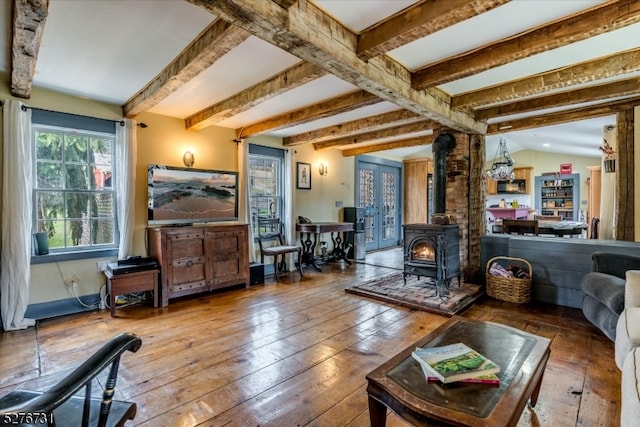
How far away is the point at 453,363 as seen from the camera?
1439 mm

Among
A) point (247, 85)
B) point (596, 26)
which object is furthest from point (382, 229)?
point (596, 26)

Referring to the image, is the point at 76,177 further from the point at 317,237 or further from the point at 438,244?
the point at 438,244

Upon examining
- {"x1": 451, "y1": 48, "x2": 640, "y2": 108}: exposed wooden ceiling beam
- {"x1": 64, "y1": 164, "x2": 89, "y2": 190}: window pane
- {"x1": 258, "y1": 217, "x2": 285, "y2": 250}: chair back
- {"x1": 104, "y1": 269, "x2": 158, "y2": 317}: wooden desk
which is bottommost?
{"x1": 104, "y1": 269, "x2": 158, "y2": 317}: wooden desk

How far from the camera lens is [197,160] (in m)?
4.54

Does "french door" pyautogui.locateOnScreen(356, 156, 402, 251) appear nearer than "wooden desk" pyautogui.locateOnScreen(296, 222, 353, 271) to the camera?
No

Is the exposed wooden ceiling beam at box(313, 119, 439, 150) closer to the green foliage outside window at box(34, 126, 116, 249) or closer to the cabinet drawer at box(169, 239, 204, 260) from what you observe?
the cabinet drawer at box(169, 239, 204, 260)

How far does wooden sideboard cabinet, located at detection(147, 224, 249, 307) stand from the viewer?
3.79 m

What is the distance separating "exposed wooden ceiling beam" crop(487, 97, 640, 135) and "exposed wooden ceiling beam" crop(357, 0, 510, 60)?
10.7ft

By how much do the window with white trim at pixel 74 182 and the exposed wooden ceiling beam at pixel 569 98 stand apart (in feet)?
15.5

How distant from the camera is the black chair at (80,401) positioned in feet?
2.54

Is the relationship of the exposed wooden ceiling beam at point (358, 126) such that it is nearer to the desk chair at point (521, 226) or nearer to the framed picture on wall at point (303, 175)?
the framed picture on wall at point (303, 175)

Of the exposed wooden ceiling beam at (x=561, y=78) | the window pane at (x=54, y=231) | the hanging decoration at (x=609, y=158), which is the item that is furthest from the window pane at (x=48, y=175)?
the hanging decoration at (x=609, y=158)

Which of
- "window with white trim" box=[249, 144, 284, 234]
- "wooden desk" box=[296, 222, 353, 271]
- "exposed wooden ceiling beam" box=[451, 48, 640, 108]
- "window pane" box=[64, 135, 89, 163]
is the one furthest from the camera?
"wooden desk" box=[296, 222, 353, 271]

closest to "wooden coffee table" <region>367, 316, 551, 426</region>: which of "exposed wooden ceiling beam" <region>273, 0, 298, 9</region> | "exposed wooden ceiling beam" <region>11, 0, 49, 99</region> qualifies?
"exposed wooden ceiling beam" <region>273, 0, 298, 9</region>
